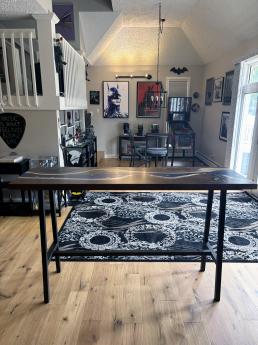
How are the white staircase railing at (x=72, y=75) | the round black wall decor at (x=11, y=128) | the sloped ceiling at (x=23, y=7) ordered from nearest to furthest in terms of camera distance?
the sloped ceiling at (x=23, y=7) < the round black wall decor at (x=11, y=128) < the white staircase railing at (x=72, y=75)

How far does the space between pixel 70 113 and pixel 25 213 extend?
2.27 meters

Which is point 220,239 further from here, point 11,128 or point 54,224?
point 11,128

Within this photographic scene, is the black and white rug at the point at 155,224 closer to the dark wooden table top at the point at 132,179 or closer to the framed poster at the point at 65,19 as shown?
the dark wooden table top at the point at 132,179

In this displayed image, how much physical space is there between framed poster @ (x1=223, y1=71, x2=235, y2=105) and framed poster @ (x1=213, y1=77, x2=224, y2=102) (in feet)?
0.76

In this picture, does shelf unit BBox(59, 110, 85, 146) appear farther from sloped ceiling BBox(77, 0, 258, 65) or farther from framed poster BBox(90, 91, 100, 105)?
sloped ceiling BBox(77, 0, 258, 65)

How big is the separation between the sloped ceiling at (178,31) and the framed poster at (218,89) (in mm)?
518

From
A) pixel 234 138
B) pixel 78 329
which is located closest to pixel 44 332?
pixel 78 329

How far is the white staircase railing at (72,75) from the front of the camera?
3.53 m

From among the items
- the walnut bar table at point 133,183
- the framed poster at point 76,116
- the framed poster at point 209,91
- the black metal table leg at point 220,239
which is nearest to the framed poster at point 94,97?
the framed poster at point 76,116

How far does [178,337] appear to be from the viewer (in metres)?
1.55

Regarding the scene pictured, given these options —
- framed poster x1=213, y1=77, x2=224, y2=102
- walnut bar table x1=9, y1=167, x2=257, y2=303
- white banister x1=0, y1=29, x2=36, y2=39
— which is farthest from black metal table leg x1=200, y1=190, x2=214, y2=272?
framed poster x1=213, y1=77, x2=224, y2=102

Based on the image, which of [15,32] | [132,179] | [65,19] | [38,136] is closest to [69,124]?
[38,136]

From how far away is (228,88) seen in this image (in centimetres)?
493

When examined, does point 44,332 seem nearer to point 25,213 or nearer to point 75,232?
point 75,232
